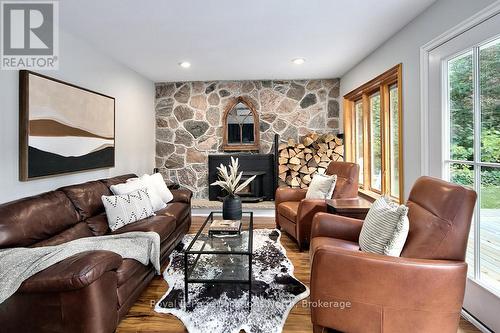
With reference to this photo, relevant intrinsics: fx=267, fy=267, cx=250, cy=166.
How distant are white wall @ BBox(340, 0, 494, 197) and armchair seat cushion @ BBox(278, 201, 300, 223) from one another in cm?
121

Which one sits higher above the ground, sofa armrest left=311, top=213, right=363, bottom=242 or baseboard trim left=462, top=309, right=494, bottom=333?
sofa armrest left=311, top=213, right=363, bottom=242

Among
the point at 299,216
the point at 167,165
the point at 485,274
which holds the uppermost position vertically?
the point at 167,165

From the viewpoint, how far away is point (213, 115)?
4.89m

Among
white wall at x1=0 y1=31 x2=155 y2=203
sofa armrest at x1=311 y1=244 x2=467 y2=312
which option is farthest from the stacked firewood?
sofa armrest at x1=311 y1=244 x2=467 y2=312

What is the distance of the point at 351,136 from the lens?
4438mm

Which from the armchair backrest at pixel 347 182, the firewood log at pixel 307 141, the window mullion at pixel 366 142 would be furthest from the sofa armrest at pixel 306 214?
the firewood log at pixel 307 141

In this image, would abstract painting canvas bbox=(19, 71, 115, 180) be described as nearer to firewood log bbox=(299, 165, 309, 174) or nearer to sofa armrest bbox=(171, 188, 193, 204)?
sofa armrest bbox=(171, 188, 193, 204)

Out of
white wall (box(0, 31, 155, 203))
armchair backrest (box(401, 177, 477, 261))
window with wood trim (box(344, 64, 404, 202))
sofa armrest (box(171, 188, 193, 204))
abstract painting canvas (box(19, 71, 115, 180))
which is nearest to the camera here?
armchair backrest (box(401, 177, 477, 261))

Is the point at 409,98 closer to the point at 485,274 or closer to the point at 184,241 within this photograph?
the point at 485,274

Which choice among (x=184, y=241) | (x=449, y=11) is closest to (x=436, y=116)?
(x=449, y=11)

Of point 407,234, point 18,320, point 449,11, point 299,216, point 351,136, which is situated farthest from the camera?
point 351,136

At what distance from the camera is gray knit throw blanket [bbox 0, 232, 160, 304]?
1.38 meters

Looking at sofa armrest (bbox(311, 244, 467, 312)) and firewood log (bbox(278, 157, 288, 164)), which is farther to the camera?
firewood log (bbox(278, 157, 288, 164))

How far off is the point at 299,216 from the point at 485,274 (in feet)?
5.25
